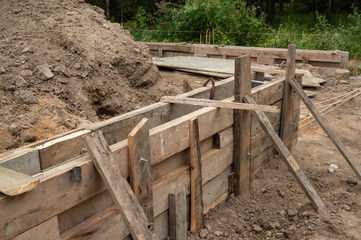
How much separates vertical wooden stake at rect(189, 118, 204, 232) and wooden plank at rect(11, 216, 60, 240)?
1359 mm

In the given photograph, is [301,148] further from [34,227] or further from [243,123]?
[34,227]

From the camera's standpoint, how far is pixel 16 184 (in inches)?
71.8

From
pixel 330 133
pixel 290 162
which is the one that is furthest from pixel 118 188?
pixel 330 133

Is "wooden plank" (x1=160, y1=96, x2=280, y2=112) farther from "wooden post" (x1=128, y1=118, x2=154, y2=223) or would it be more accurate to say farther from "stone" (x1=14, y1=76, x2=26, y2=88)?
"stone" (x1=14, y1=76, x2=26, y2=88)

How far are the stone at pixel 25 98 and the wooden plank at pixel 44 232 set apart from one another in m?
2.18

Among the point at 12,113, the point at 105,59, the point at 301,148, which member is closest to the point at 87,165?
the point at 12,113

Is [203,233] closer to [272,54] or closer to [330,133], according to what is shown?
[330,133]

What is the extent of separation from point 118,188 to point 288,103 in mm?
3150

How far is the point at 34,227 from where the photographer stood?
6.45ft

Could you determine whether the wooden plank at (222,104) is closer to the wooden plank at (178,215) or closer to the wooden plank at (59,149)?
the wooden plank at (178,215)

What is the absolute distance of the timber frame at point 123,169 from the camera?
1998 millimetres

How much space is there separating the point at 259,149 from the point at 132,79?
2186 mm

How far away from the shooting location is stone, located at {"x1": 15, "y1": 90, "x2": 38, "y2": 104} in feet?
12.9

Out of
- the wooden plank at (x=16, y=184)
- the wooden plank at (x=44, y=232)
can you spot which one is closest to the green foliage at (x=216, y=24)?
the wooden plank at (x=44, y=232)
